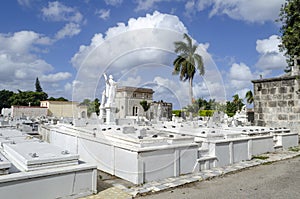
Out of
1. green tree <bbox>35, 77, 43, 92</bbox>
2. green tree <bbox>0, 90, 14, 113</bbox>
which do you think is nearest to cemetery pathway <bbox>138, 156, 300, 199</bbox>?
green tree <bbox>0, 90, 14, 113</bbox>

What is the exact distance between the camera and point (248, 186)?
535cm

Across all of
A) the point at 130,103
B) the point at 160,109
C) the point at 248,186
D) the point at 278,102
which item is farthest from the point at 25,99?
the point at 248,186

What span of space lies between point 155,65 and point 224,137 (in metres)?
3.59

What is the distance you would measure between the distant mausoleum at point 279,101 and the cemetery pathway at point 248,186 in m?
6.59

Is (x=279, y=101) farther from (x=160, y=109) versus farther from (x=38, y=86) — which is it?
(x=38, y=86)

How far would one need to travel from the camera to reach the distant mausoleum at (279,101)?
1244 cm

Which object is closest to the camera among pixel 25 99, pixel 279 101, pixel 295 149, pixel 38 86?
pixel 295 149

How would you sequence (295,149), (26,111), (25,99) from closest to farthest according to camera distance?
(295,149), (26,111), (25,99)

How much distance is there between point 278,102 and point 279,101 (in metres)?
0.07

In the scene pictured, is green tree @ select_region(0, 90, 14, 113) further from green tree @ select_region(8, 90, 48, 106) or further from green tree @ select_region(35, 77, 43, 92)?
green tree @ select_region(35, 77, 43, 92)

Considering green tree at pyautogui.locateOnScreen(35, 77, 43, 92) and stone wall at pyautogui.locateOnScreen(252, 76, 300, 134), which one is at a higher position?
green tree at pyautogui.locateOnScreen(35, 77, 43, 92)

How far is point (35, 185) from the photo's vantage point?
393 centimetres

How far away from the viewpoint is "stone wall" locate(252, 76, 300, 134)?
1244 cm

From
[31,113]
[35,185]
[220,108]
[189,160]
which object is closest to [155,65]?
[189,160]
